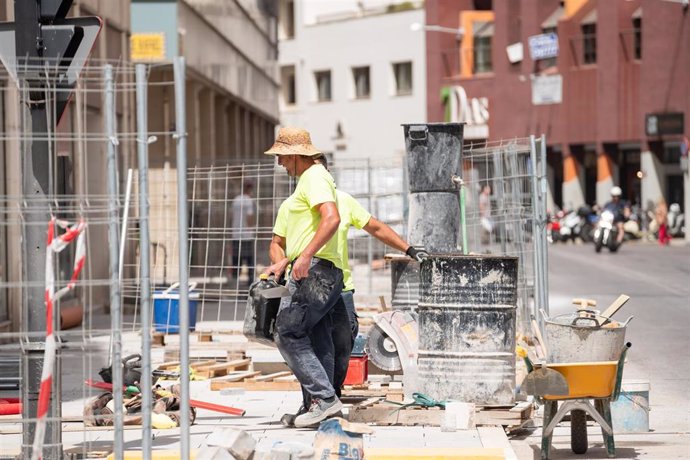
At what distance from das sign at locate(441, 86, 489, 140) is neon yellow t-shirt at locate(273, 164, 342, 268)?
54.8m

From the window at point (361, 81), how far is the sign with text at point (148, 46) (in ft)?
158

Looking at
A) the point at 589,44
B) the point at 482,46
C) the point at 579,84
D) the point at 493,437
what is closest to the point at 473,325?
the point at 493,437

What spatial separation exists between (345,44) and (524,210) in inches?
2319

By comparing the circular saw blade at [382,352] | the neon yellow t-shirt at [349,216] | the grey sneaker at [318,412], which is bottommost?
the grey sneaker at [318,412]

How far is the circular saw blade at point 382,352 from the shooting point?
1143 centimetres

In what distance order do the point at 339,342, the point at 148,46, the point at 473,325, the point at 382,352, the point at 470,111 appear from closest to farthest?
1. the point at 339,342
2. the point at 473,325
3. the point at 382,352
4. the point at 148,46
5. the point at 470,111

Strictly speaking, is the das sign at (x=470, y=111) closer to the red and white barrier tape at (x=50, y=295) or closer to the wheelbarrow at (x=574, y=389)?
the wheelbarrow at (x=574, y=389)

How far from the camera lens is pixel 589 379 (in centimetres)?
854

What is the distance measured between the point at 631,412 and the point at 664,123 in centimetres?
4407

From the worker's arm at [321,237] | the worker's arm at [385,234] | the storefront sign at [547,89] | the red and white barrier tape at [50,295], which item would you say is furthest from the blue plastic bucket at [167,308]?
the storefront sign at [547,89]

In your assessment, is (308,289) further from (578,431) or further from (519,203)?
(519,203)

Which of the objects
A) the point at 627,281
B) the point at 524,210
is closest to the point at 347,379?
the point at 524,210

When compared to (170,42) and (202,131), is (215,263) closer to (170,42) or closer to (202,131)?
(170,42)

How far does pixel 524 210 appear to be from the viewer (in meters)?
14.5
